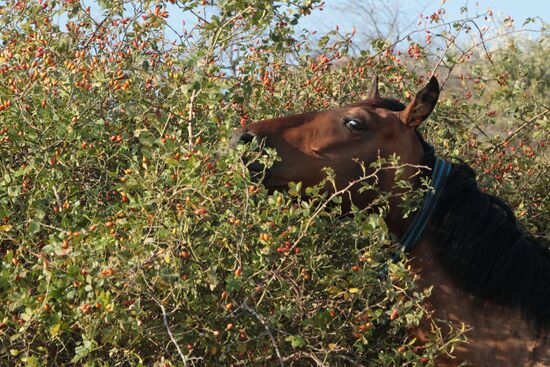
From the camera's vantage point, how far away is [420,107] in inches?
170

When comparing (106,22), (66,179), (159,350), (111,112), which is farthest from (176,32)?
(159,350)

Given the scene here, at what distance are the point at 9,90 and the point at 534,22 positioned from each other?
3.32 m

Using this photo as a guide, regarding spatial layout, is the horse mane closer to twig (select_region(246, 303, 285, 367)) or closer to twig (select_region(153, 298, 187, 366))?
twig (select_region(246, 303, 285, 367))

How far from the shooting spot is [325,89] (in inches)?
217

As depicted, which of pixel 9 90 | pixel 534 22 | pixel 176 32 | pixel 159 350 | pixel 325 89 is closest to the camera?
pixel 159 350

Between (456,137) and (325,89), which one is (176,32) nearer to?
(325,89)

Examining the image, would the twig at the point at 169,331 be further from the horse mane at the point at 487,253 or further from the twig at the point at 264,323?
the horse mane at the point at 487,253

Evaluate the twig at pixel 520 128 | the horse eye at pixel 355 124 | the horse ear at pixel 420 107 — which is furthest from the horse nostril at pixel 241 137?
the twig at pixel 520 128

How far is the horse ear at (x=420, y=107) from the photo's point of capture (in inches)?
168

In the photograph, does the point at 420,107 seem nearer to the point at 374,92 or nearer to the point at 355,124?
the point at 355,124

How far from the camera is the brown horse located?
4.08 metres

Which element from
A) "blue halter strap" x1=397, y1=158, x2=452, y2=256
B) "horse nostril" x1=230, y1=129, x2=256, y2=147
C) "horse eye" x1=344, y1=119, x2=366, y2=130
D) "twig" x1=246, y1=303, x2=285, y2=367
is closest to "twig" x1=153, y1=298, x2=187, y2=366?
"twig" x1=246, y1=303, x2=285, y2=367

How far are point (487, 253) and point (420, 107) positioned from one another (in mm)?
694

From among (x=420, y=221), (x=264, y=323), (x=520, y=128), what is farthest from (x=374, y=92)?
(x=264, y=323)
